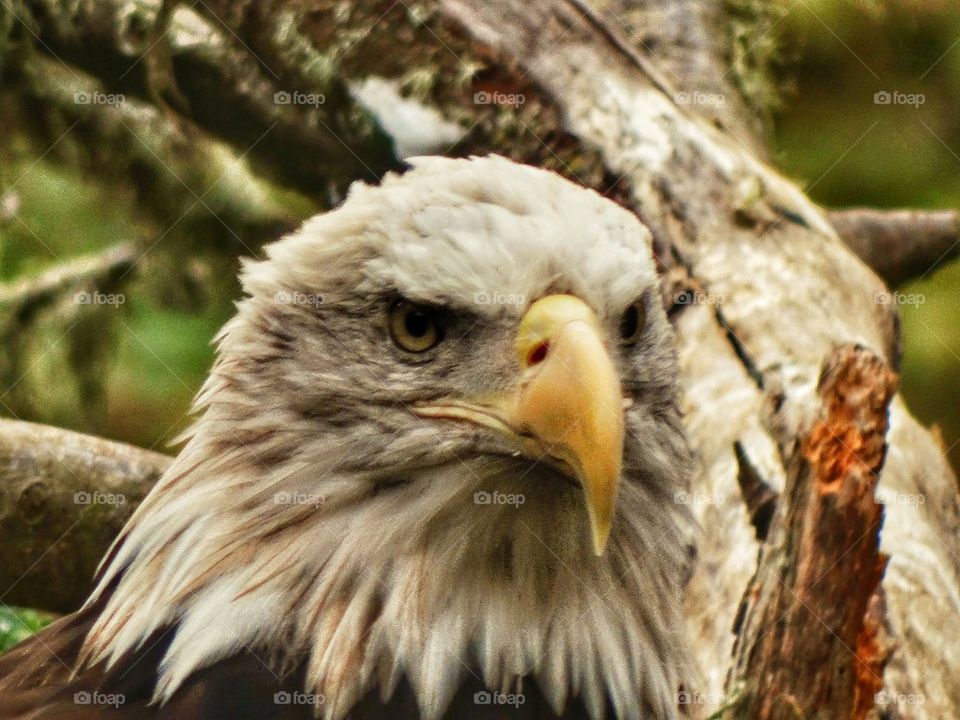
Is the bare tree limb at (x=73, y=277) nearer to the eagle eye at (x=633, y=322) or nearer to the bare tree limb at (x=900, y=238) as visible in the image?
→ the bare tree limb at (x=900, y=238)

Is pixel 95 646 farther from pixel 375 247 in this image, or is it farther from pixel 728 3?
pixel 728 3

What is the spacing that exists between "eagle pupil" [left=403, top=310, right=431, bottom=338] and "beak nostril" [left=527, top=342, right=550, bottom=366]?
16cm

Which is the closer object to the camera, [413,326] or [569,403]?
[569,403]

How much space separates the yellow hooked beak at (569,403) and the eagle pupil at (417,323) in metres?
0.14

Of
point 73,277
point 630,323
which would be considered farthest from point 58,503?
point 630,323

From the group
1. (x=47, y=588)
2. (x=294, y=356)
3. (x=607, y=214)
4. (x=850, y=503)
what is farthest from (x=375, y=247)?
(x=47, y=588)

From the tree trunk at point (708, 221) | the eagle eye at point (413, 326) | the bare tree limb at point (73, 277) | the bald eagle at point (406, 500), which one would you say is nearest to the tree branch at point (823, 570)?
the tree trunk at point (708, 221)

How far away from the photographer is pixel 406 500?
1711 mm

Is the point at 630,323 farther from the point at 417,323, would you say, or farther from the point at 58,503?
the point at 58,503

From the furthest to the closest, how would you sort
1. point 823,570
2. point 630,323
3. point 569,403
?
1. point 823,570
2. point 630,323
3. point 569,403

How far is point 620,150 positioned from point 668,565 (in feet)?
4.27

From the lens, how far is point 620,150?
2885mm

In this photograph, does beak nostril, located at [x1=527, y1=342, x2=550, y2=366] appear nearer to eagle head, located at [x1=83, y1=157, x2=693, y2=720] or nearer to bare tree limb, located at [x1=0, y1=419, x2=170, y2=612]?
eagle head, located at [x1=83, y1=157, x2=693, y2=720]

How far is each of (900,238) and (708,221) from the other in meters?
1.06
